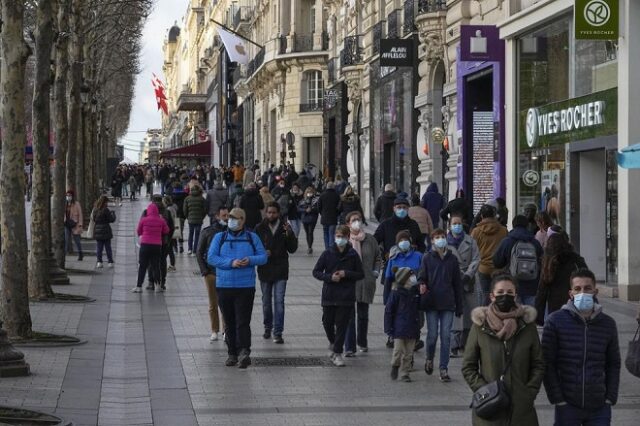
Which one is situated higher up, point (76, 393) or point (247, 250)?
point (247, 250)

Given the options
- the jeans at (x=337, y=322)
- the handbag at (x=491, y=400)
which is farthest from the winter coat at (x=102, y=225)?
the handbag at (x=491, y=400)

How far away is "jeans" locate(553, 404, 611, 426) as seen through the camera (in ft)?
26.5

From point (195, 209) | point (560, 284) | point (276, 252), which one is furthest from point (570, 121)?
point (195, 209)

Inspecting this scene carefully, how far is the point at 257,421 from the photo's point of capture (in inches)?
437

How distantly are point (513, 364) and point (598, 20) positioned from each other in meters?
13.2

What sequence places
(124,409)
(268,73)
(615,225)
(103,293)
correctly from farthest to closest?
(268,73), (103,293), (615,225), (124,409)

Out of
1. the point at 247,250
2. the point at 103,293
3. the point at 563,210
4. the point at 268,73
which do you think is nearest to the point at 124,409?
the point at 247,250

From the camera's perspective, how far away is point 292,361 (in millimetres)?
14836

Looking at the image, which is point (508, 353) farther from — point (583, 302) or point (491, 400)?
point (583, 302)

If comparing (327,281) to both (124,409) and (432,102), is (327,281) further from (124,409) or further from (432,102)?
(432,102)

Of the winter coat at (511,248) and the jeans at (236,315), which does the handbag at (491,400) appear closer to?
the jeans at (236,315)

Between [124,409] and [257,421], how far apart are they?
1.37m

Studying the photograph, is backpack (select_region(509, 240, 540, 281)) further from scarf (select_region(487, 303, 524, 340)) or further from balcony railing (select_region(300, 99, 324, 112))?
balcony railing (select_region(300, 99, 324, 112))

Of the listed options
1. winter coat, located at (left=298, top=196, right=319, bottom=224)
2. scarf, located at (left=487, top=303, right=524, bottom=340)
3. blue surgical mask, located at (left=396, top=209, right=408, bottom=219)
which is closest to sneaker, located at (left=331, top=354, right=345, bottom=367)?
blue surgical mask, located at (left=396, top=209, right=408, bottom=219)
